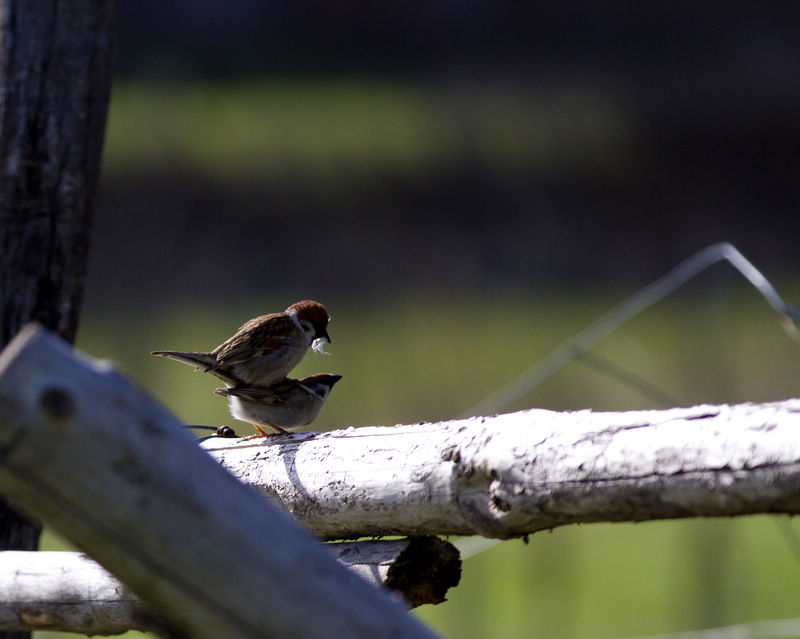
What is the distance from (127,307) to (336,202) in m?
3.32

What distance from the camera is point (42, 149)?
3.07 meters

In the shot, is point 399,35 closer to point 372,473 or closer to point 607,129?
point 607,129

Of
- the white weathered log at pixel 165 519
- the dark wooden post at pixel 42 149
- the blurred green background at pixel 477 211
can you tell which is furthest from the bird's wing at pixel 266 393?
the blurred green background at pixel 477 211

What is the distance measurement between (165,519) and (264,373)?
6.71ft

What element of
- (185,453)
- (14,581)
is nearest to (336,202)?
(14,581)

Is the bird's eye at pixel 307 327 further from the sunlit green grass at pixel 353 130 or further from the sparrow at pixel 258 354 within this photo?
the sunlit green grass at pixel 353 130

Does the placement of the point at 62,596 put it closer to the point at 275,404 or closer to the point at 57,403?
the point at 275,404

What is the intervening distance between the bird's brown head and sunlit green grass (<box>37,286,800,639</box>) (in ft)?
7.02

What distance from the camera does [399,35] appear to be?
49.8 ft

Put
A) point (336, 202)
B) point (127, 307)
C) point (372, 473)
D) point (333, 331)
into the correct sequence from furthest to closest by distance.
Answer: point (336, 202)
point (127, 307)
point (333, 331)
point (372, 473)

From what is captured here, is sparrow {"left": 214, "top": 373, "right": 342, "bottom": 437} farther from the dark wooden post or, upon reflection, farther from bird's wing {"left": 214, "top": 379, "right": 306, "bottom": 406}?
the dark wooden post

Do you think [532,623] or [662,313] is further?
[662,313]

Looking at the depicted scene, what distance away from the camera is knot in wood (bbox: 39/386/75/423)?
1.15 metres

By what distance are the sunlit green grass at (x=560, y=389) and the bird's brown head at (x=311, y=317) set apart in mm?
2138
